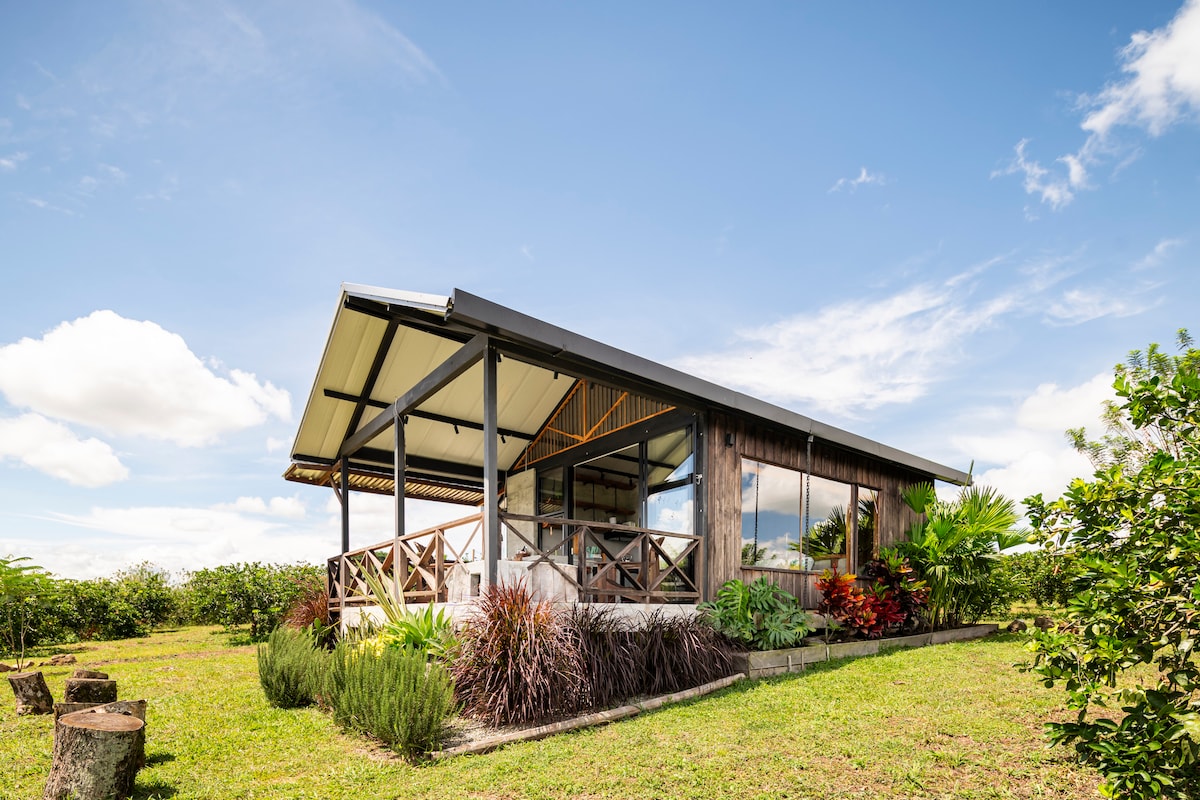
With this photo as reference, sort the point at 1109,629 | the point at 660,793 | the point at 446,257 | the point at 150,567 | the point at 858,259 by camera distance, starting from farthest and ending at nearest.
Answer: the point at 150,567 < the point at 858,259 < the point at 446,257 < the point at 660,793 < the point at 1109,629

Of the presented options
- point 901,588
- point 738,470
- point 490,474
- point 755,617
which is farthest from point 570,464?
point 901,588

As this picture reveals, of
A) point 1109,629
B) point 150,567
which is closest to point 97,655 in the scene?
point 150,567

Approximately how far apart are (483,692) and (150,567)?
621 inches

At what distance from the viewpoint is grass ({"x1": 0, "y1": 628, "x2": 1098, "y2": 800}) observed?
15.2 feet

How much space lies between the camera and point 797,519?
10.6 metres

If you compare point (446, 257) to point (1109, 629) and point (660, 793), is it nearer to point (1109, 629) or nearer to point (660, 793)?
point (660, 793)

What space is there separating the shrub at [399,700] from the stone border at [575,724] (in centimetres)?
21

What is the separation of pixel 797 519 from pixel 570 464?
3.77 m

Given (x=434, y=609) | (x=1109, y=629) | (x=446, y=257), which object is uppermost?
(x=446, y=257)

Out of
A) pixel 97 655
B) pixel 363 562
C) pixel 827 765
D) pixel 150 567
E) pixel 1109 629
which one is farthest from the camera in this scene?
pixel 150 567

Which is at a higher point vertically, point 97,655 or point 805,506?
point 805,506

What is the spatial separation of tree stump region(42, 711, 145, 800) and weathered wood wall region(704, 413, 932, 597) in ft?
20.8

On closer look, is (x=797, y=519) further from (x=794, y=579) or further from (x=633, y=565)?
(x=633, y=565)

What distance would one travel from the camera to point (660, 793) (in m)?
4.55
